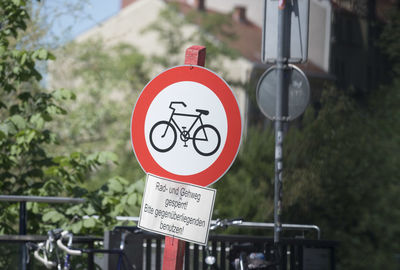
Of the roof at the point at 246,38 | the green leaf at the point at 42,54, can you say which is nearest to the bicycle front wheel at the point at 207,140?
the green leaf at the point at 42,54

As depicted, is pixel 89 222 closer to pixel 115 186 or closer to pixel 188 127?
pixel 115 186

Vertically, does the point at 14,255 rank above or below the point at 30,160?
below

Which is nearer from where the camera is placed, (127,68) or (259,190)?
(259,190)

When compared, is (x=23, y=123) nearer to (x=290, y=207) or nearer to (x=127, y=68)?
(x=290, y=207)

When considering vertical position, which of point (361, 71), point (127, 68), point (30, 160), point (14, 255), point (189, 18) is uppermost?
point (189, 18)

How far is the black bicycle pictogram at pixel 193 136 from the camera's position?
12.5 ft

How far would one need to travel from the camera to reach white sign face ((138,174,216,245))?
12.2 ft

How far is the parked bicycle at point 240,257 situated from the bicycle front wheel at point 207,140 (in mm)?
1295

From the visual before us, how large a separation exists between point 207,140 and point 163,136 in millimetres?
264

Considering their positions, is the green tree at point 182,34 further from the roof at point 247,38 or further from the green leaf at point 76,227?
the green leaf at point 76,227

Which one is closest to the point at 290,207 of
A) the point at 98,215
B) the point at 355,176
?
the point at 355,176

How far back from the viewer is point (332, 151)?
44.8 feet

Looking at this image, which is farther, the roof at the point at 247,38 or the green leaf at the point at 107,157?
the roof at the point at 247,38

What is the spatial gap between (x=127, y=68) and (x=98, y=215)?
101 ft
